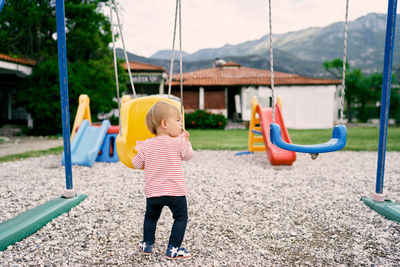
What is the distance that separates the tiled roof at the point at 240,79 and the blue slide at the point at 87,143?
1230 cm

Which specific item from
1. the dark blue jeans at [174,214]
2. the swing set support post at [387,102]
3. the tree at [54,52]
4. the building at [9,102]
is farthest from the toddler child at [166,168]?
the building at [9,102]

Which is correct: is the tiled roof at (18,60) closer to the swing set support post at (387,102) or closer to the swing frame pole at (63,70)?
the swing frame pole at (63,70)

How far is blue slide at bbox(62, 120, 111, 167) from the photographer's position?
5594 mm

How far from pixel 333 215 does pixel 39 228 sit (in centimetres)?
262

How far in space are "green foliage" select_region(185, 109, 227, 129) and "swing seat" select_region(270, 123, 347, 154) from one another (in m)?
13.7

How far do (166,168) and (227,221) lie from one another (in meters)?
1.03

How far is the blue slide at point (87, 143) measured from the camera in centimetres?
559

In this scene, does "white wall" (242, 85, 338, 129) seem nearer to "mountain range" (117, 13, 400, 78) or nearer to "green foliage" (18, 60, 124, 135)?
"green foliage" (18, 60, 124, 135)

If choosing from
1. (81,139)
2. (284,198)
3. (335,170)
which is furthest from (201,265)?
(81,139)

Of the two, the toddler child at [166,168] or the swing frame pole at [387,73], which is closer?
the toddler child at [166,168]

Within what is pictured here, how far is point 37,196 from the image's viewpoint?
11.8 feet

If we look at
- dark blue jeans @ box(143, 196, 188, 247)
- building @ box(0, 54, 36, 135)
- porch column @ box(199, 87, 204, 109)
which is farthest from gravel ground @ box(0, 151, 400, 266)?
porch column @ box(199, 87, 204, 109)

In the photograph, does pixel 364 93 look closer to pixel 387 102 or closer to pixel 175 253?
pixel 387 102

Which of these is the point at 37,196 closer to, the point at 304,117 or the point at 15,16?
the point at 15,16
